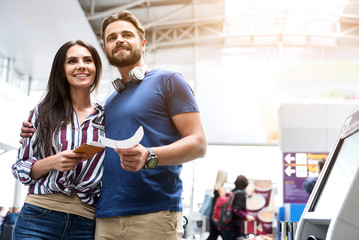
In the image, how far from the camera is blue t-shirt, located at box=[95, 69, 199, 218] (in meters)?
1.52

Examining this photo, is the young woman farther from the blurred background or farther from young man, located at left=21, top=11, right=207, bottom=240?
the blurred background

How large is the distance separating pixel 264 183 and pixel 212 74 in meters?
4.70

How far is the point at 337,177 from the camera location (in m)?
1.32

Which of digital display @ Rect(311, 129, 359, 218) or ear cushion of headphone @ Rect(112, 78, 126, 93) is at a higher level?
ear cushion of headphone @ Rect(112, 78, 126, 93)

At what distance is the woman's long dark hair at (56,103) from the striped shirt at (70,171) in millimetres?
24

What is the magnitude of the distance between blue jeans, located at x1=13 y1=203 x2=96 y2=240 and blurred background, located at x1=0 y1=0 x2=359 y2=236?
6.66 m

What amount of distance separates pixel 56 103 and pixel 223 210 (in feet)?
17.2

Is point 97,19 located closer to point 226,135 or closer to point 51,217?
point 226,135

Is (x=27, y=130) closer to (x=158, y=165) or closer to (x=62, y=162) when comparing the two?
(x=62, y=162)

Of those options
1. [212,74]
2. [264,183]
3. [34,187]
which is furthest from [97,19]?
[34,187]

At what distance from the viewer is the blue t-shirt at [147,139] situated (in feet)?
4.98

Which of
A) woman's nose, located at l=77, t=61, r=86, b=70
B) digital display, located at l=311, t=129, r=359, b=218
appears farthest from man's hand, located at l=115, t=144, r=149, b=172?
woman's nose, located at l=77, t=61, r=86, b=70

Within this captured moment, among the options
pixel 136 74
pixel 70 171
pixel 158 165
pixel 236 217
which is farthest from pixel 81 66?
pixel 236 217

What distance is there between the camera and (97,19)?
9.91 meters
